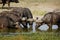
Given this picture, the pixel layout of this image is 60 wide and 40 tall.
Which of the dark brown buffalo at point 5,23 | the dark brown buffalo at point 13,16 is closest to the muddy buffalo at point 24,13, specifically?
the dark brown buffalo at point 13,16

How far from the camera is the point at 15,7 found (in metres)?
5.36

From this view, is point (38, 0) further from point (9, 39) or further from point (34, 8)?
point (9, 39)

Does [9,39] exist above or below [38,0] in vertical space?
below

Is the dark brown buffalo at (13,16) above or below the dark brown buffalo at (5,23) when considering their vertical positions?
above

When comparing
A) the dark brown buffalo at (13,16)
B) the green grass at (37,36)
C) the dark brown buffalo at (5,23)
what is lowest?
the green grass at (37,36)

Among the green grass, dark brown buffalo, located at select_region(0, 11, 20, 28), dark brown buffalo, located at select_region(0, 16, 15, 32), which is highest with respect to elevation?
dark brown buffalo, located at select_region(0, 11, 20, 28)

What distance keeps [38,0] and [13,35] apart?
0.79m

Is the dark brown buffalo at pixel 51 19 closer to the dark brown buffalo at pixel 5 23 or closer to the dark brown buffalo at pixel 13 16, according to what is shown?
the dark brown buffalo at pixel 13 16

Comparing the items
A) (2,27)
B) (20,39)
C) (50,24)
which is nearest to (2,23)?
(2,27)

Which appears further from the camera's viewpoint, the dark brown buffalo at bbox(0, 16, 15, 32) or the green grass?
the dark brown buffalo at bbox(0, 16, 15, 32)

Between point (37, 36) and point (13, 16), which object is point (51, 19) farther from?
point (13, 16)

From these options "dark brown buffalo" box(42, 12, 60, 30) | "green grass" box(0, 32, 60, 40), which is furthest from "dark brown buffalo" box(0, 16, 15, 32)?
"dark brown buffalo" box(42, 12, 60, 30)

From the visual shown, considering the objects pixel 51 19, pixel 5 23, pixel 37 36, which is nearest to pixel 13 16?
pixel 5 23

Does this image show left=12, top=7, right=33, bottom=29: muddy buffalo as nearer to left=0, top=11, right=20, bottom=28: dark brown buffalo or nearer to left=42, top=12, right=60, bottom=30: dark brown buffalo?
left=0, top=11, right=20, bottom=28: dark brown buffalo
